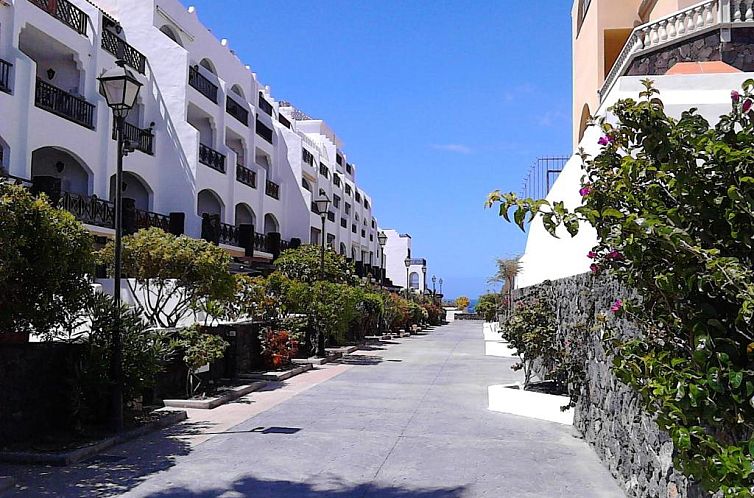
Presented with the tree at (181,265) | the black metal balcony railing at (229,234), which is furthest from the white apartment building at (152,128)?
the tree at (181,265)

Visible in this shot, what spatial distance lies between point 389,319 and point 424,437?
→ 96.3 ft

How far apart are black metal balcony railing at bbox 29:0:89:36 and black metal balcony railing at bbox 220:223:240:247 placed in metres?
11.1

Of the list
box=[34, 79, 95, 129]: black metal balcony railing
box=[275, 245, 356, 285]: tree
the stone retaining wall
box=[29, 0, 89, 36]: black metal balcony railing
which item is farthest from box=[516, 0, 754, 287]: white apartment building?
box=[29, 0, 89, 36]: black metal balcony railing

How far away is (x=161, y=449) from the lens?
9.04 m

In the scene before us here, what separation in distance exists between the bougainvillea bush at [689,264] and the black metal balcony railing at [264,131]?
37194 mm

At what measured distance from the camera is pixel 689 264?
12.1ft

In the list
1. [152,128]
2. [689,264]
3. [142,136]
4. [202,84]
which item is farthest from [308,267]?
[689,264]

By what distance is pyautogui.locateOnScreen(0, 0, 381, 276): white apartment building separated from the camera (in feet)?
66.0

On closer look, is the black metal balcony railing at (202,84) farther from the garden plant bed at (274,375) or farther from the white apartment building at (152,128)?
the garden plant bed at (274,375)

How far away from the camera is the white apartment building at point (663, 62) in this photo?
1116cm

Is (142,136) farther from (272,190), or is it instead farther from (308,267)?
(272,190)

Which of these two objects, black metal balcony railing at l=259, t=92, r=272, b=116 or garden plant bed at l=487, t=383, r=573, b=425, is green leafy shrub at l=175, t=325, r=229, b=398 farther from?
black metal balcony railing at l=259, t=92, r=272, b=116

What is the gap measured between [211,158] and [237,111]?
5.56m

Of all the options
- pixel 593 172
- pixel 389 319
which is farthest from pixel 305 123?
pixel 593 172
